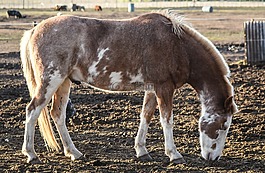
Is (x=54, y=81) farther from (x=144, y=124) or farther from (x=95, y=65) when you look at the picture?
(x=144, y=124)

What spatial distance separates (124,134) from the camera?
10.9 meters

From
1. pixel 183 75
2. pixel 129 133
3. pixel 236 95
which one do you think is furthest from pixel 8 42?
pixel 183 75

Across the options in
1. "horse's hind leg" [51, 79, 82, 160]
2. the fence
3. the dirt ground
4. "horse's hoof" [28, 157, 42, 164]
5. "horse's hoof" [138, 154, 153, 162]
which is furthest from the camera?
the fence

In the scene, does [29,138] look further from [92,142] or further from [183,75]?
[183,75]

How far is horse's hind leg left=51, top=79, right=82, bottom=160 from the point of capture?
31.0 ft

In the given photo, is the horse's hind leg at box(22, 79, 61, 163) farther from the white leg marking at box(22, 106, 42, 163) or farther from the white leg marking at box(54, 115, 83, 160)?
the white leg marking at box(54, 115, 83, 160)

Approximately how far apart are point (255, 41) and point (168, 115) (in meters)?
12.0

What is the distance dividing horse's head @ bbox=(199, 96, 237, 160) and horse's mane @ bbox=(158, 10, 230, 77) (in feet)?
1.79

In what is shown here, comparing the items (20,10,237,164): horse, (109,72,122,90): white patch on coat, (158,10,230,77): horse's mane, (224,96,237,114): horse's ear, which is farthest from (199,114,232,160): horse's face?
(109,72,122,90): white patch on coat

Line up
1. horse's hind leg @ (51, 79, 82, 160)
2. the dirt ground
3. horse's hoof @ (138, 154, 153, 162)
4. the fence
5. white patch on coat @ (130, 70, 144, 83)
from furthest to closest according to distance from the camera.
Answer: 1. the fence
2. horse's hind leg @ (51, 79, 82, 160)
3. horse's hoof @ (138, 154, 153, 162)
4. white patch on coat @ (130, 70, 144, 83)
5. the dirt ground

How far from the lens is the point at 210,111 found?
9164mm

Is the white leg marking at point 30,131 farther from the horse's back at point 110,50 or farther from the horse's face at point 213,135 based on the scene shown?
Answer: the horse's face at point 213,135

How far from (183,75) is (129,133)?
7.31 ft

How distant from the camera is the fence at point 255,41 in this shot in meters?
20.3
